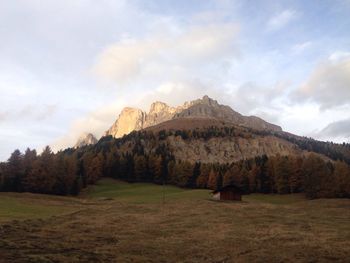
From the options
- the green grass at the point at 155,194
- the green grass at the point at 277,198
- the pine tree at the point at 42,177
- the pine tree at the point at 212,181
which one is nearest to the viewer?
the green grass at the point at 155,194

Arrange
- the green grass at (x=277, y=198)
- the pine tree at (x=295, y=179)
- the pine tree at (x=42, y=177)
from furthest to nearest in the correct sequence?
the pine tree at (x=295, y=179), the green grass at (x=277, y=198), the pine tree at (x=42, y=177)

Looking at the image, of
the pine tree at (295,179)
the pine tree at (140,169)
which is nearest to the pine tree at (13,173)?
the pine tree at (140,169)

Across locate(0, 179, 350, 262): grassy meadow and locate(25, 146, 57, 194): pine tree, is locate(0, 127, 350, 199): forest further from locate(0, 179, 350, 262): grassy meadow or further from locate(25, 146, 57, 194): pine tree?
locate(0, 179, 350, 262): grassy meadow

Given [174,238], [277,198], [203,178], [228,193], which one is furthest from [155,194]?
[174,238]

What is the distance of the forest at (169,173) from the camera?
11969cm

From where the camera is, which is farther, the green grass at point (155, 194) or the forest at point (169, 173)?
the forest at point (169, 173)

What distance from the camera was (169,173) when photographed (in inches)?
6481

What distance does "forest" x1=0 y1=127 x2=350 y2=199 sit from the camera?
119688 mm

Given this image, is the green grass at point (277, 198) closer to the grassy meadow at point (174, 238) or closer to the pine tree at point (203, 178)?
the pine tree at point (203, 178)

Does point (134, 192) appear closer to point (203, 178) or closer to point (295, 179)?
point (203, 178)

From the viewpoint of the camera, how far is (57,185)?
123812mm

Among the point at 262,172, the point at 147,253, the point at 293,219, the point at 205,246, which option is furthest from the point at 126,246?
the point at 262,172

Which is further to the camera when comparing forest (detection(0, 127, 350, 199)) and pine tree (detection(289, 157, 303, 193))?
pine tree (detection(289, 157, 303, 193))

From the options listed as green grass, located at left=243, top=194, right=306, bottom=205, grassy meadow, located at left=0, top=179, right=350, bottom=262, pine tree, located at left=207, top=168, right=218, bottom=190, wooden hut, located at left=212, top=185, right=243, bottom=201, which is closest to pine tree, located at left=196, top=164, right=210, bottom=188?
pine tree, located at left=207, top=168, right=218, bottom=190
